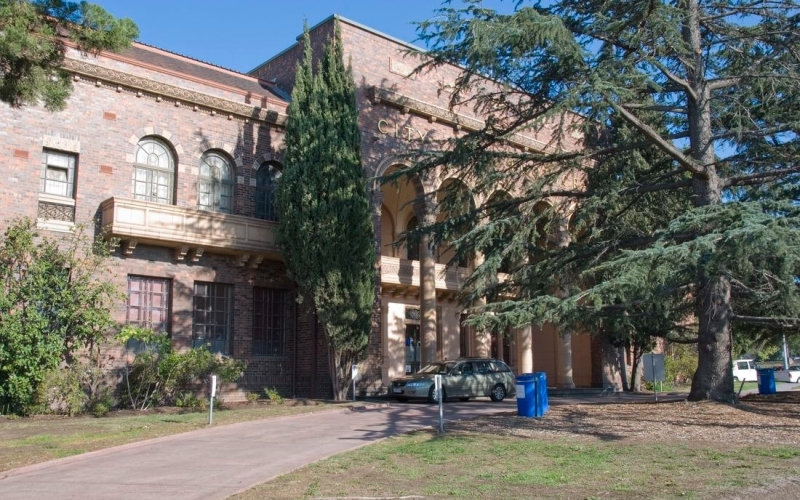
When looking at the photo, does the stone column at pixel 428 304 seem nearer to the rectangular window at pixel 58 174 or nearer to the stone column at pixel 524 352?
the stone column at pixel 524 352

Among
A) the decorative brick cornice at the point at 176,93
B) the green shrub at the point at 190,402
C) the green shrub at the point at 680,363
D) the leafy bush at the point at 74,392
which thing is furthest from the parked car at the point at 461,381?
the green shrub at the point at 680,363

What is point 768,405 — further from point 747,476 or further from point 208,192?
point 208,192

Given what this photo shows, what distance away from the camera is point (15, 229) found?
18.2 m

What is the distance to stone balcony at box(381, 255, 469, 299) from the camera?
27366 mm

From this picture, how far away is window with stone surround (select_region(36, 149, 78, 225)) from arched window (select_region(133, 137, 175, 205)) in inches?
71.1

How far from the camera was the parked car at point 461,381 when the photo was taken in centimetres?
2216

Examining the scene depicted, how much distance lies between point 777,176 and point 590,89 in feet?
16.9

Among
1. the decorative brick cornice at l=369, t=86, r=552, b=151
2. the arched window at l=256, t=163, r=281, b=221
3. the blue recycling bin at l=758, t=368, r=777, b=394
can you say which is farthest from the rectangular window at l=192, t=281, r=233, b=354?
the blue recycling bin at l=758, t=368, r=777, b=394

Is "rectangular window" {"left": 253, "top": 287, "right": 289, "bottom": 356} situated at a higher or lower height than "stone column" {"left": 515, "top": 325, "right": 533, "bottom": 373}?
higher

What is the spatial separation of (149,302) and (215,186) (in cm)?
416

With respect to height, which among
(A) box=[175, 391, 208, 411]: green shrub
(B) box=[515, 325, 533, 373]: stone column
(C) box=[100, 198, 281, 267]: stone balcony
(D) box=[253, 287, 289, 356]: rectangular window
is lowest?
(A) box=[175, 391, 208, 411]: green shrub

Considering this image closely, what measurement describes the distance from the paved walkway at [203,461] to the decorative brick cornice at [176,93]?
1085 centimetres

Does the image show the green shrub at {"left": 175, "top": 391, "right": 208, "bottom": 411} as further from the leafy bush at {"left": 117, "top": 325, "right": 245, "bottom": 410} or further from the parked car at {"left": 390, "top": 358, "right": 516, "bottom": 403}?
the parked car at {"left": 390, "top": 358, "right": 516, "bottom": 403}

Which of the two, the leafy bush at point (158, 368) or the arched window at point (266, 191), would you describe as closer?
the leafy bush at point (158, 368)
